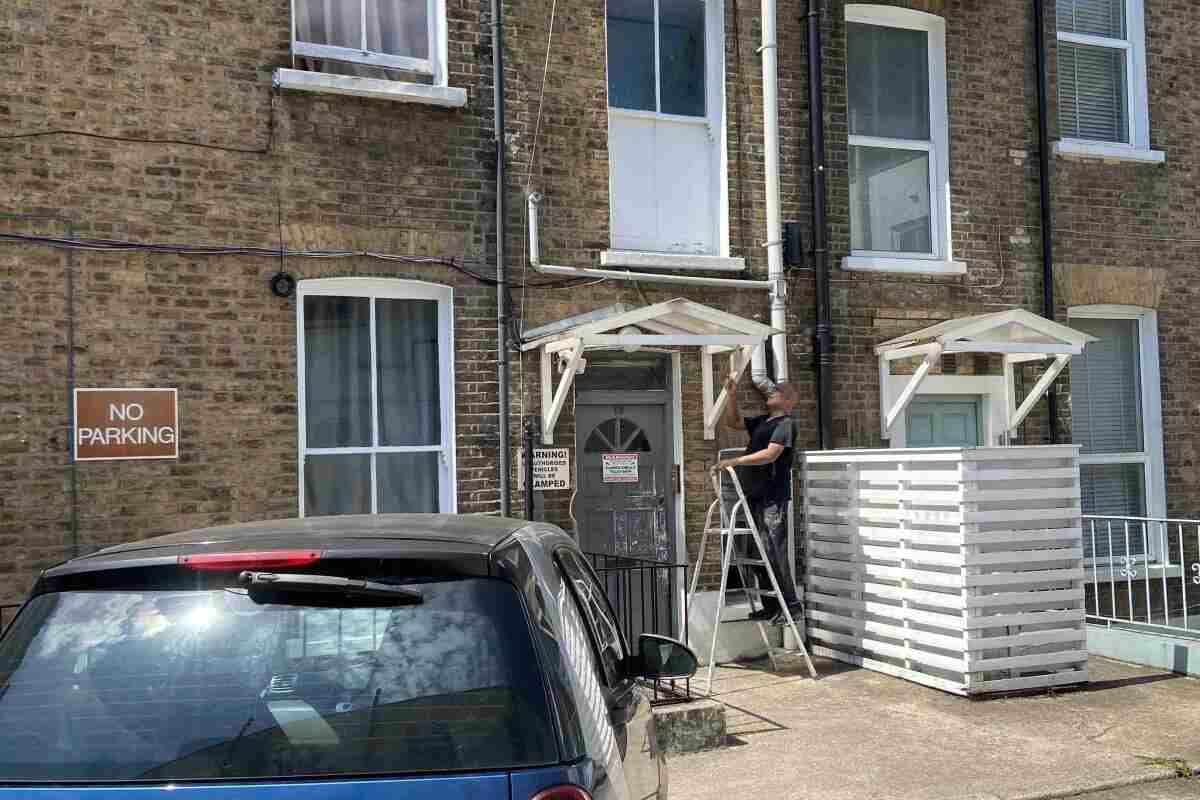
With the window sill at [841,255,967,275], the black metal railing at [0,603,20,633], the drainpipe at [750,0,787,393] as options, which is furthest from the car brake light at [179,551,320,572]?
the window sill at [841,255,967,275]

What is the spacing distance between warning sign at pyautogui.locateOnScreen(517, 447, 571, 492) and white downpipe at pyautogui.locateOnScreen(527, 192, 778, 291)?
1.45 metres

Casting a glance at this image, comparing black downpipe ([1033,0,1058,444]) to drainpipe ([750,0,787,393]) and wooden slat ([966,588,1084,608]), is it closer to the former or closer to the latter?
→ drainpipe ([750,0,787,393])

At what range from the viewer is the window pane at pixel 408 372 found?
9.36 metres

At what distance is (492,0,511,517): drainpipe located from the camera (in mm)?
9430

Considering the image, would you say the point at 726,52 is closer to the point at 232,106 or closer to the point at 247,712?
the point at 232,106

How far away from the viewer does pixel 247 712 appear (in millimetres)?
2693

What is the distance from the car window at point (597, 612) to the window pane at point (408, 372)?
5012 millimetres

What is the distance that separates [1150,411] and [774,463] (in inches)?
197

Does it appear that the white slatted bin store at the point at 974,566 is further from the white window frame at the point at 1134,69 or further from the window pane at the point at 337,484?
the white window frame at the point at 1134,69

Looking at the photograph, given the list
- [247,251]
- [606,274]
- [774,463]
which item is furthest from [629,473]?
[247,251]

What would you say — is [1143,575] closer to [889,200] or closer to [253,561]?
[889,200]

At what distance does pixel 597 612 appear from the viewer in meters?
4.28

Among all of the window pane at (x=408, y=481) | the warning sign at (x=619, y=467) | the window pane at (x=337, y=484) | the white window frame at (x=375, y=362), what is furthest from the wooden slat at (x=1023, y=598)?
the window pane at (x=337, y=484)

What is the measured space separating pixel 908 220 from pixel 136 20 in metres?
7.02
